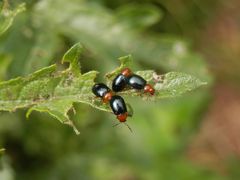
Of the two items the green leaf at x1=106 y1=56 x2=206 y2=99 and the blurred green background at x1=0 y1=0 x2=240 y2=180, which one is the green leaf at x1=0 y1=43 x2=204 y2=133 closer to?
the green leaf at x1=106 y1=56 x2=206 y2=99

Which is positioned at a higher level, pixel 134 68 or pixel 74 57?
pixel 74 57

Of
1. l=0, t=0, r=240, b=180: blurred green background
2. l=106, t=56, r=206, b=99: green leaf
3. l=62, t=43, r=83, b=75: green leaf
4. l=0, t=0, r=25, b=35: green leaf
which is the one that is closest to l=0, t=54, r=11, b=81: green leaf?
l=0, t=0, r=240, b=180: blurred green background

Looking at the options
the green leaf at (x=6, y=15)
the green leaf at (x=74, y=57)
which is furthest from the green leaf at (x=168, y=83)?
the green leaf at (x=6, y=15)

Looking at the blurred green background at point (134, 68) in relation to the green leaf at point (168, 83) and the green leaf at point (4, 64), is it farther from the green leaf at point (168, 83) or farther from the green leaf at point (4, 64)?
the green leaf at point (168, 83)

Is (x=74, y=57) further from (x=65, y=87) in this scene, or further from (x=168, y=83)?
(x=168, y=83)

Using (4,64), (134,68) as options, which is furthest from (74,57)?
(134,68)
